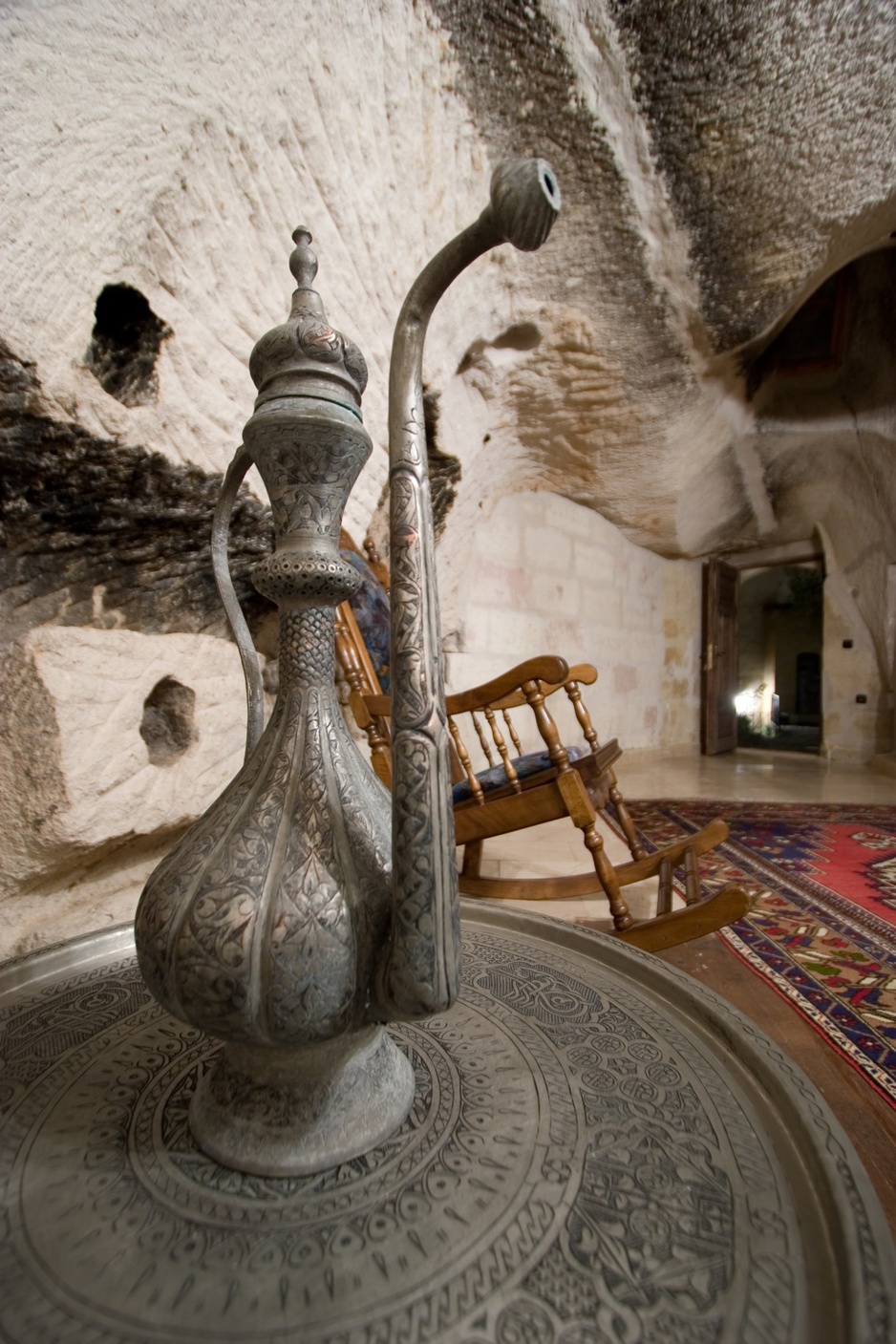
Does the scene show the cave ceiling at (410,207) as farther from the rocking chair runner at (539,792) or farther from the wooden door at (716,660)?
the wooden door at (716,660)

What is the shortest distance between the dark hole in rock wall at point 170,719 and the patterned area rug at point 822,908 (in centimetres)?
144

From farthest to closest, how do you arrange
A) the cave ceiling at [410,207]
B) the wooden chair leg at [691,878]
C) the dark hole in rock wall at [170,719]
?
the wooden chair leg at [691,878] → the dark hole in rock wall at [170,719] → the cave ceiling at [410,207]

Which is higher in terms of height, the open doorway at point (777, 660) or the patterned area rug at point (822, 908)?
the open doorway at point (777, 660)

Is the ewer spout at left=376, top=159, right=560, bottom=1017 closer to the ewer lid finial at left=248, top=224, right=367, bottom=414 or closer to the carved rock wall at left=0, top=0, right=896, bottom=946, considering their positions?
the ewer lid finial at left=248, top=224, right=367, bottom=414

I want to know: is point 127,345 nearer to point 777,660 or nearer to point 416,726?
point 416,726

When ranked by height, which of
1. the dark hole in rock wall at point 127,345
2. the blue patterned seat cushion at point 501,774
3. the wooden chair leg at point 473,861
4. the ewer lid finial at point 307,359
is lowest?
the wooden chair leg at point 473,861

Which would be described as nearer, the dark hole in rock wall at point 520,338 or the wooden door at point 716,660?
the dark hole in rock wall at point 520,338

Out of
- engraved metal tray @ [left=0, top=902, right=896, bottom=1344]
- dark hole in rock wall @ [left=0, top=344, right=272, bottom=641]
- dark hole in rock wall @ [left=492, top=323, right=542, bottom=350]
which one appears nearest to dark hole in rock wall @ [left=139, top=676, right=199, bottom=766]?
dark hole in rock wall @ [left=0, top=344, right=272, bottom=641]

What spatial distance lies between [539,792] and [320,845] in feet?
3.81

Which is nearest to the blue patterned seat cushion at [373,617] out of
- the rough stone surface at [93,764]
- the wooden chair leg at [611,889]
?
the rough stone surface at [93,764]

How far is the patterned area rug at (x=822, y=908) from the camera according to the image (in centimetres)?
122

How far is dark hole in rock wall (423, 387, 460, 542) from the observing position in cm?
246

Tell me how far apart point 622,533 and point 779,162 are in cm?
263

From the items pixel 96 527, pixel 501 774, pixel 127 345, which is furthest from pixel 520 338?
pixel 96 527
